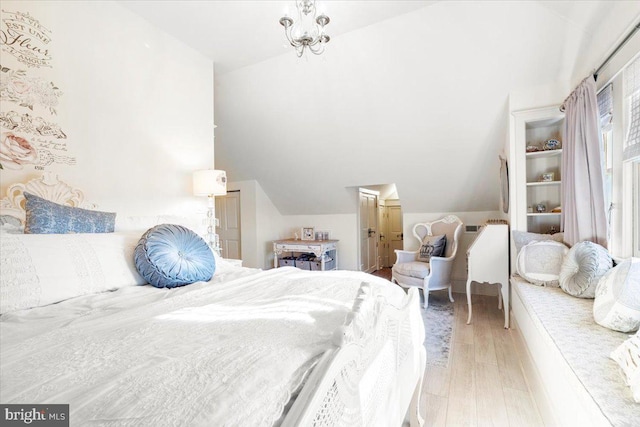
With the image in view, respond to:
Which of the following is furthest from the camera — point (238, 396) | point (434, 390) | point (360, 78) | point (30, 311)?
point (360, 78)

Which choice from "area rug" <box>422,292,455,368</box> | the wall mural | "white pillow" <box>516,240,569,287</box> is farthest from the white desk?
the wall mural

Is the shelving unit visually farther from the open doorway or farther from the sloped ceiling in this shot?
the open doorway

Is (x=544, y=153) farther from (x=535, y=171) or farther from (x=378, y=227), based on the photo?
(x=378, y=227)

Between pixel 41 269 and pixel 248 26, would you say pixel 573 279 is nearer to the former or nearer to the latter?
pixel 41 269

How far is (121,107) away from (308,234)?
348 cm

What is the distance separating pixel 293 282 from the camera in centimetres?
151

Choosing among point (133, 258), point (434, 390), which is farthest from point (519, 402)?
point (133, 258)

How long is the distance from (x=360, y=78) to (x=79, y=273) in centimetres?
294

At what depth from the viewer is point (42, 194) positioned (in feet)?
5.70

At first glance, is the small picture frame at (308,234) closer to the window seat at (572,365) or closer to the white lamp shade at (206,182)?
the white lamp shade at (206,182)

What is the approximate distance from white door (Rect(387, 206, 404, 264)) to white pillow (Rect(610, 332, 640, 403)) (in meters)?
5.31

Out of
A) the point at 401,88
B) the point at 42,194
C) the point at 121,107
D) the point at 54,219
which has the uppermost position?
the point at 401,88

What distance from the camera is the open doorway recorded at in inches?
203

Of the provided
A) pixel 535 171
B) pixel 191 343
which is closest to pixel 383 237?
pixel 535 171
